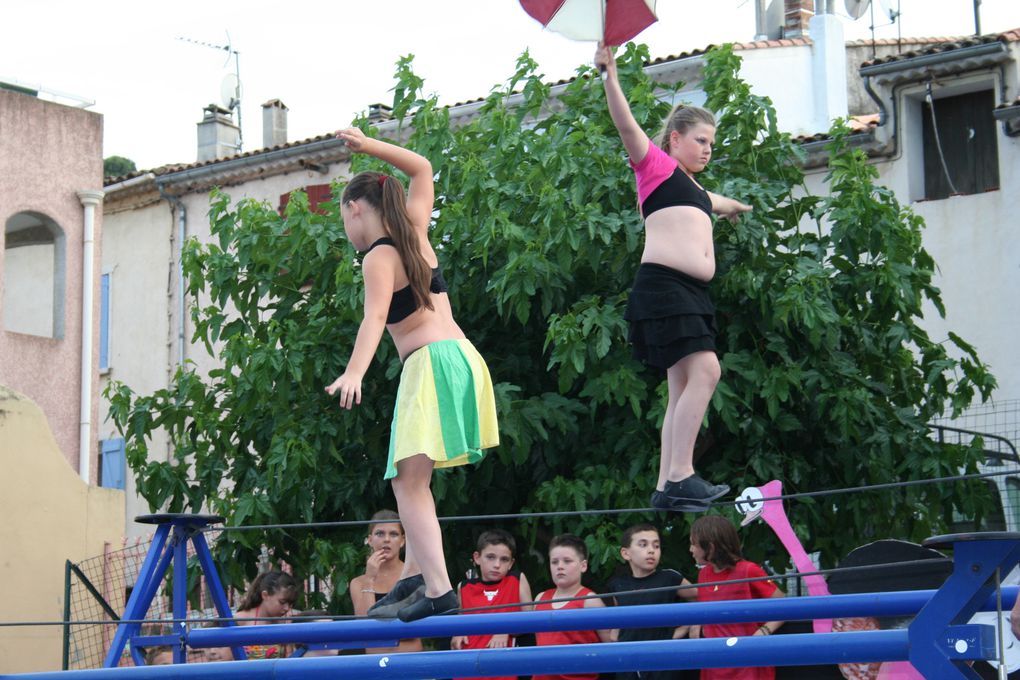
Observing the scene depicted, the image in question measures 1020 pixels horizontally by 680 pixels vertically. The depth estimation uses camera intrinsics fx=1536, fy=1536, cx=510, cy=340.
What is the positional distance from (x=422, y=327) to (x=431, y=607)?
105 centimetres

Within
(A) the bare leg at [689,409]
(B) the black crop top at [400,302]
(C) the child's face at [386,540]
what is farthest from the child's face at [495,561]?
(B) the black crop top at [400,302]

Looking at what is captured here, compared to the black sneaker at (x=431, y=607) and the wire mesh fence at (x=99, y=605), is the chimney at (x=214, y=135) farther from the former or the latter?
the black sneaker at (x=431, y=607)

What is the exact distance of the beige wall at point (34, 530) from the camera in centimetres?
1380

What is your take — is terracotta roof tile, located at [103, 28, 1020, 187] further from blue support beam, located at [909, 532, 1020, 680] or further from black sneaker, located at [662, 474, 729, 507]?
blue support beam, located at [909, 532, 1020, 680]

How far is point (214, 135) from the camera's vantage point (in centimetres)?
2609

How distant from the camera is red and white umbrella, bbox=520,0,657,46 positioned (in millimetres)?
5734

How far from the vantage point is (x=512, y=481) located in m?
9.68

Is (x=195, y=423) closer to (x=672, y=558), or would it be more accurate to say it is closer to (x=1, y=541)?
(x=672, y=558)

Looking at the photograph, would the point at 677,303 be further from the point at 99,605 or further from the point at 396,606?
the point at 99,605

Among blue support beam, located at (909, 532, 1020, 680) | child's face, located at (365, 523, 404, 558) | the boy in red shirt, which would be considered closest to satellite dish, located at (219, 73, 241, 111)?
child's face, located at (365, 523, 404, 558)

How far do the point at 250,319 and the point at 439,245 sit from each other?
143 cm

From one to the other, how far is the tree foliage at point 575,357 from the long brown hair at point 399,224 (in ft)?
10.2

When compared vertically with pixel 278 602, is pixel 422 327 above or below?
above

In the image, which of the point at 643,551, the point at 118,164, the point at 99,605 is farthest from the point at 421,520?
the point at 118,164
